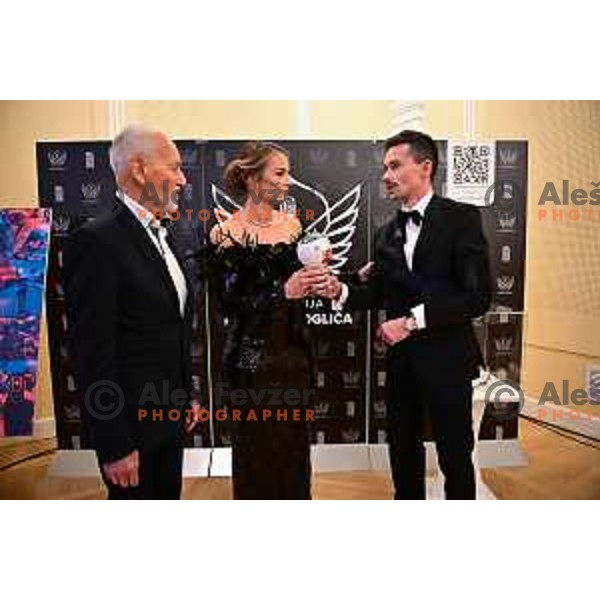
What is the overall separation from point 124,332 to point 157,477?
593mm

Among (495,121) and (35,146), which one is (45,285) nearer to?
(35,146)

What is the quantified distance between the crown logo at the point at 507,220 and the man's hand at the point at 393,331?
51 cm

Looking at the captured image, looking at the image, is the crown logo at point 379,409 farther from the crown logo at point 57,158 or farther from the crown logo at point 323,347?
the crown logo at point 57,158

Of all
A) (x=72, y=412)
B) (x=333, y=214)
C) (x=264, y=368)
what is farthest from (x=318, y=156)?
(x=72, y=412)

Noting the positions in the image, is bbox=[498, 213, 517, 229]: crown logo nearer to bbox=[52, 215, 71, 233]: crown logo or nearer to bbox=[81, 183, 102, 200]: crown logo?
bbox=[81, 183, 102, 200]: crown logo

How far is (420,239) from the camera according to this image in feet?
7.94

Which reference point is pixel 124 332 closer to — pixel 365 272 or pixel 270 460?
pixel 270 460

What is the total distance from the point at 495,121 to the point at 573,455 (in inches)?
52.5

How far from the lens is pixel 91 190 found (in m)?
2.40

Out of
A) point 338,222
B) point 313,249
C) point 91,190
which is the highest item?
point 91,190

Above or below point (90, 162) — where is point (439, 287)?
below

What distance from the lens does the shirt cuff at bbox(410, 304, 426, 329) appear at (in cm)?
244

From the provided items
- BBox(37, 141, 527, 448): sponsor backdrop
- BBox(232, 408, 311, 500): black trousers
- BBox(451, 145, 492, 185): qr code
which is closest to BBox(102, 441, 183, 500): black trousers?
BBox(37, 141, 527, 448): sponsor backdrop

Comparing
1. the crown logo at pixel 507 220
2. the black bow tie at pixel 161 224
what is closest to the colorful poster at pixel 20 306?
the black bow tie at pixel 161 224
